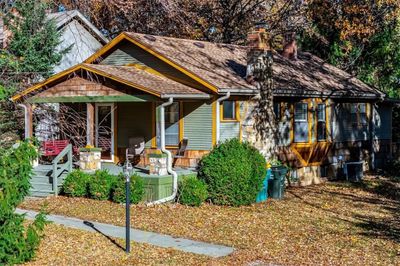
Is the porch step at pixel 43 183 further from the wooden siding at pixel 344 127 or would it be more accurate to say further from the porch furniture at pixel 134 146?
the wooden siding at pixel 344 127

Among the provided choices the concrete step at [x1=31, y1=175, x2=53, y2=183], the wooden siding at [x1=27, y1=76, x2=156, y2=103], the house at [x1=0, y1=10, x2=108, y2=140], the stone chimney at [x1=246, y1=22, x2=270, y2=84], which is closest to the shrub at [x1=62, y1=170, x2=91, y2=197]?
the concrete step at [x1=31, y1=175, x2=53, y2=183]

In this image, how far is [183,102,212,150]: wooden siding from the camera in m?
18.2

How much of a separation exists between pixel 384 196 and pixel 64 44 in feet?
47.8

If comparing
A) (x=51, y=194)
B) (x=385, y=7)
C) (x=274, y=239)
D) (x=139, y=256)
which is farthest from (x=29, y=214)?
(x=385, y=7)

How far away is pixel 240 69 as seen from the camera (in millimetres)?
20594

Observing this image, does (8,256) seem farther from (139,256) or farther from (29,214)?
(29,214)

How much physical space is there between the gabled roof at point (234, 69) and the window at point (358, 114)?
2.35ft

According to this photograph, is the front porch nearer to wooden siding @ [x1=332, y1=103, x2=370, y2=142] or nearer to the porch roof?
the porch roof

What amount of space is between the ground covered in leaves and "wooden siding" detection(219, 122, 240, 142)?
2499 mm

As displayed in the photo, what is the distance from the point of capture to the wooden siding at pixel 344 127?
2355 cm

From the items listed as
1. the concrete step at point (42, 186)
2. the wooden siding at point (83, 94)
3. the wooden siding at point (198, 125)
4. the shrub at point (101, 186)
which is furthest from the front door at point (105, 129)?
the shrub at point (101, 186)

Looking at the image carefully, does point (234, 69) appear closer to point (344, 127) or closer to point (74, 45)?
point (344, 127)

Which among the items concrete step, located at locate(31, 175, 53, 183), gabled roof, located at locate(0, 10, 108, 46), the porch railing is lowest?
concrete step, located at locate(31, 175, 53, 183)

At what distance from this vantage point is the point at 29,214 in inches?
569
